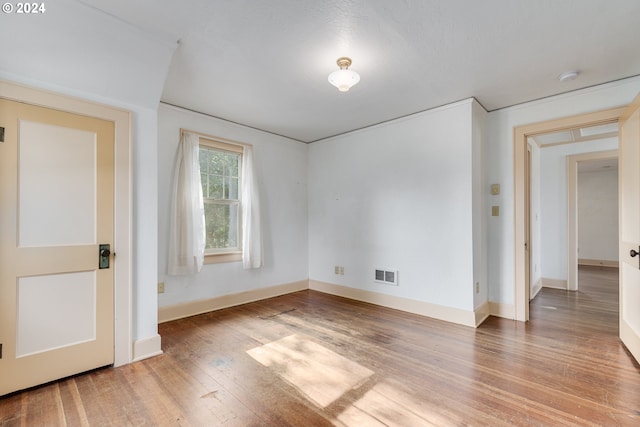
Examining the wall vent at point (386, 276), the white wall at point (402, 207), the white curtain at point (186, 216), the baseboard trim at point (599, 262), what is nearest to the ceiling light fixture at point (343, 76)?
the white wall at point (402, 207)

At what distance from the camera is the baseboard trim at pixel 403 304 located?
3250 millimetres

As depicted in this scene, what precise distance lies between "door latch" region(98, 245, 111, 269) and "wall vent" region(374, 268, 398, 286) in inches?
123

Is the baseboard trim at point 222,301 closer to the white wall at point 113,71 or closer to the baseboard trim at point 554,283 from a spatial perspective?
the white wall at point 113,71

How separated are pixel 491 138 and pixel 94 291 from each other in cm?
441

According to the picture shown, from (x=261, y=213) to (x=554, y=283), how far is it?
5.18 metres

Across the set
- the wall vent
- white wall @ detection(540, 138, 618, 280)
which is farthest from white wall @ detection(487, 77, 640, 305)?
white wall @ detection(540, 138, 618, 280)

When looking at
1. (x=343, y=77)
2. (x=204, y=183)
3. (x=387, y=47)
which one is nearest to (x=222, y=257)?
(x=204, y=183)

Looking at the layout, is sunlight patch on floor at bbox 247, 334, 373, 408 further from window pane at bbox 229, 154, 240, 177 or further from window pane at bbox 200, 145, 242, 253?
window pane at bbox 229, 154, 240, 177

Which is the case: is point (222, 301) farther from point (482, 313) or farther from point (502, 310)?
point (502, 310)

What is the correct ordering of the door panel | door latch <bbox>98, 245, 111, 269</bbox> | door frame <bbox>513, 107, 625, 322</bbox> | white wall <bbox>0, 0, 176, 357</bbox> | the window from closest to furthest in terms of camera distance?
white wall <bbox>0, 0, 176, 357</bbox> → the door panel → door latch <bbox>98, 245, 111, 269</bbox> → door frame <bbox>513, 107, 625, 322</bbox> → the window

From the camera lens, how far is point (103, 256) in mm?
2258

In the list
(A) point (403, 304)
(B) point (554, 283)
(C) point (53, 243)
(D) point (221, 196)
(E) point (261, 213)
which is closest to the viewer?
(C) point (53, 243)

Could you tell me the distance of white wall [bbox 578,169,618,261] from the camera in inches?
282

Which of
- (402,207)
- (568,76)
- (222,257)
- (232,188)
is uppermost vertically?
(568,76)
